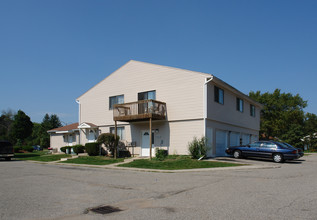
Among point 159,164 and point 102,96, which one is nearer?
point 159,164

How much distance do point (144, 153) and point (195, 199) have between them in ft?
49.0

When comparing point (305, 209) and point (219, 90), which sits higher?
point (219, 90)

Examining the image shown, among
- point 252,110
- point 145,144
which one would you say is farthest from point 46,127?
point 252,110

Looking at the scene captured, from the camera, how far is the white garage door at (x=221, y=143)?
69.7ft

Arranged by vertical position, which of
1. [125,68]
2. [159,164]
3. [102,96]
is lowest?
[159,164]

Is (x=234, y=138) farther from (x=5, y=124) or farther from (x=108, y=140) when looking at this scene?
(x=5, y=124)

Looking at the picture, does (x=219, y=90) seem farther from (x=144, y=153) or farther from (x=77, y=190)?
(x=77, y=190)

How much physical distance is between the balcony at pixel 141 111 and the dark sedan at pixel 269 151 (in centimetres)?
616

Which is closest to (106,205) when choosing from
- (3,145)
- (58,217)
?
(58,217)

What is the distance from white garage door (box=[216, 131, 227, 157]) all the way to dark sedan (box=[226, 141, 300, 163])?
1.57 metres

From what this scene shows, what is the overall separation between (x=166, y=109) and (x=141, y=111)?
6.32ft

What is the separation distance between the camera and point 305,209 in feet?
20.0

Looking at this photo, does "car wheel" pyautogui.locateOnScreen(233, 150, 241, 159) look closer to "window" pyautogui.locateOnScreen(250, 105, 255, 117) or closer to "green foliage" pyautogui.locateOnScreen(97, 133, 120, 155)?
"green foliage" pyautogui.locateOnScreen(97, 133, 120, 155)

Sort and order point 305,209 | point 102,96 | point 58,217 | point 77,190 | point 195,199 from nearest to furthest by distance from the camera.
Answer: point 58,217
point 305,209
point 195,199
point 77,190
point 102,96
